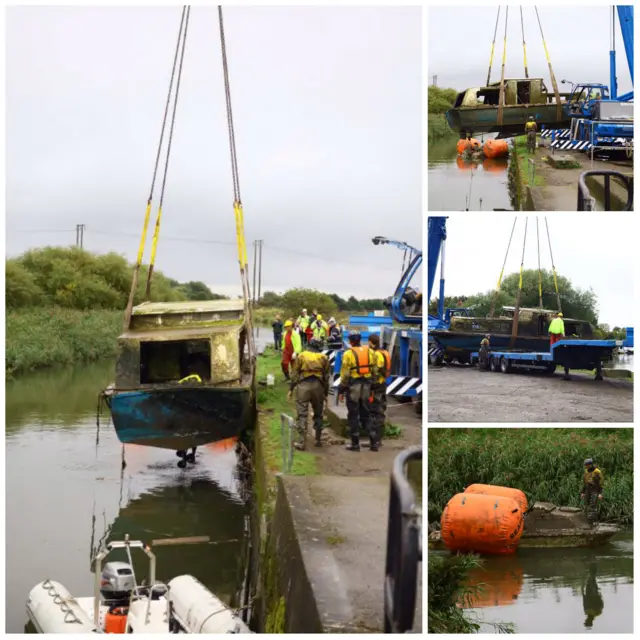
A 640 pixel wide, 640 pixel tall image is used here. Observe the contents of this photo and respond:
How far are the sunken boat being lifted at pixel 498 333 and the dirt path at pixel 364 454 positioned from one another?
1251 millimetres

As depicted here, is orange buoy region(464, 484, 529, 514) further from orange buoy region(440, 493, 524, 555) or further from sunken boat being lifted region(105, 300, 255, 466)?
sunken boat being lifted region(105, 300, 255, 466)

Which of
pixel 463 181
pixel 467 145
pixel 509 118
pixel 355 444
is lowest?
pixel 355 444

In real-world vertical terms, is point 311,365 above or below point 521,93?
below

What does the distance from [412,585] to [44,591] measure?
3629 mm

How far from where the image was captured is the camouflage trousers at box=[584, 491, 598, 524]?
770 cm

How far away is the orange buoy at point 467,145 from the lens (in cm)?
671

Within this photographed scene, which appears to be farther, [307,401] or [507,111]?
[307,401]

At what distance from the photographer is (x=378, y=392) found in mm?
7930

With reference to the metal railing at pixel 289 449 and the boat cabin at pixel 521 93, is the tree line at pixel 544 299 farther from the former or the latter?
the boat cabin at pixel 521 93

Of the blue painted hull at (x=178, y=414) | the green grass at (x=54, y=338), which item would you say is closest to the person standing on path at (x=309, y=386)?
the blue painted hull at (x=178, y=414)

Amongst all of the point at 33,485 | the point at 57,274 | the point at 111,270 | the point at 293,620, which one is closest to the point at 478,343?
the point at 293,620

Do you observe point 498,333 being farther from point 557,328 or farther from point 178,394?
point 178,394

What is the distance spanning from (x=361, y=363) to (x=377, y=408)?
51 centimetres

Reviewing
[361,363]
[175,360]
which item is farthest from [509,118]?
[175,360]
